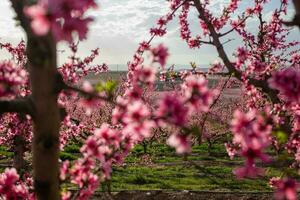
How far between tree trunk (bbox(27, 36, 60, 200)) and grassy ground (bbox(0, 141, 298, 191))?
→ 6.73 meters

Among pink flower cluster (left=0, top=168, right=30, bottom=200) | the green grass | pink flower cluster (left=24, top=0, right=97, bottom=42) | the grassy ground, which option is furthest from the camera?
the grassy ground

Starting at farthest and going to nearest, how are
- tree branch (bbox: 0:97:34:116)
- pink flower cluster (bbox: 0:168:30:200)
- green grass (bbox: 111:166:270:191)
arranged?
green grass (bbox: 111:166:270:191), pink flower cluster (bbox: 0:168:30:200), tree branch (bbox: 0:97:34:116)

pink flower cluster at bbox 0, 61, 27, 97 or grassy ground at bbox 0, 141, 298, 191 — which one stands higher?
grassy ground at bbox 0, 141, 298, 191

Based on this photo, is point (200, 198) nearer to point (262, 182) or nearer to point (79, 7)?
point (262, 182)

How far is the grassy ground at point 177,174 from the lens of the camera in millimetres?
12891

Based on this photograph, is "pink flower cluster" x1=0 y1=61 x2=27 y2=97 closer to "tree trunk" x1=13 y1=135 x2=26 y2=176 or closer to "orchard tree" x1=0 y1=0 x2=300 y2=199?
"orchard tree" x1=0 y1=0 x2=300 y2=199

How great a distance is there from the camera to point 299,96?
8.12 ft

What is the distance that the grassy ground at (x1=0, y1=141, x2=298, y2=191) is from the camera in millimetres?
12891

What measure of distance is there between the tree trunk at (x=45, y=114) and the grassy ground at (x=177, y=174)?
673cm

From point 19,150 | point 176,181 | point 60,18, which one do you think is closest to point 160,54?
point 60,18

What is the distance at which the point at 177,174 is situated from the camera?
1520cm

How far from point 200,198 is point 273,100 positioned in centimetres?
614

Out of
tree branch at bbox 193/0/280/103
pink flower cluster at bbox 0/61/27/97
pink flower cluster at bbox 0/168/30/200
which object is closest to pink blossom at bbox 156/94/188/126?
pink flower cluster at bbox 0/61/27/97

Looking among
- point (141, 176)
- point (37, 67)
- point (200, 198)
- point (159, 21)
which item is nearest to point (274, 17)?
point (159, 21)
